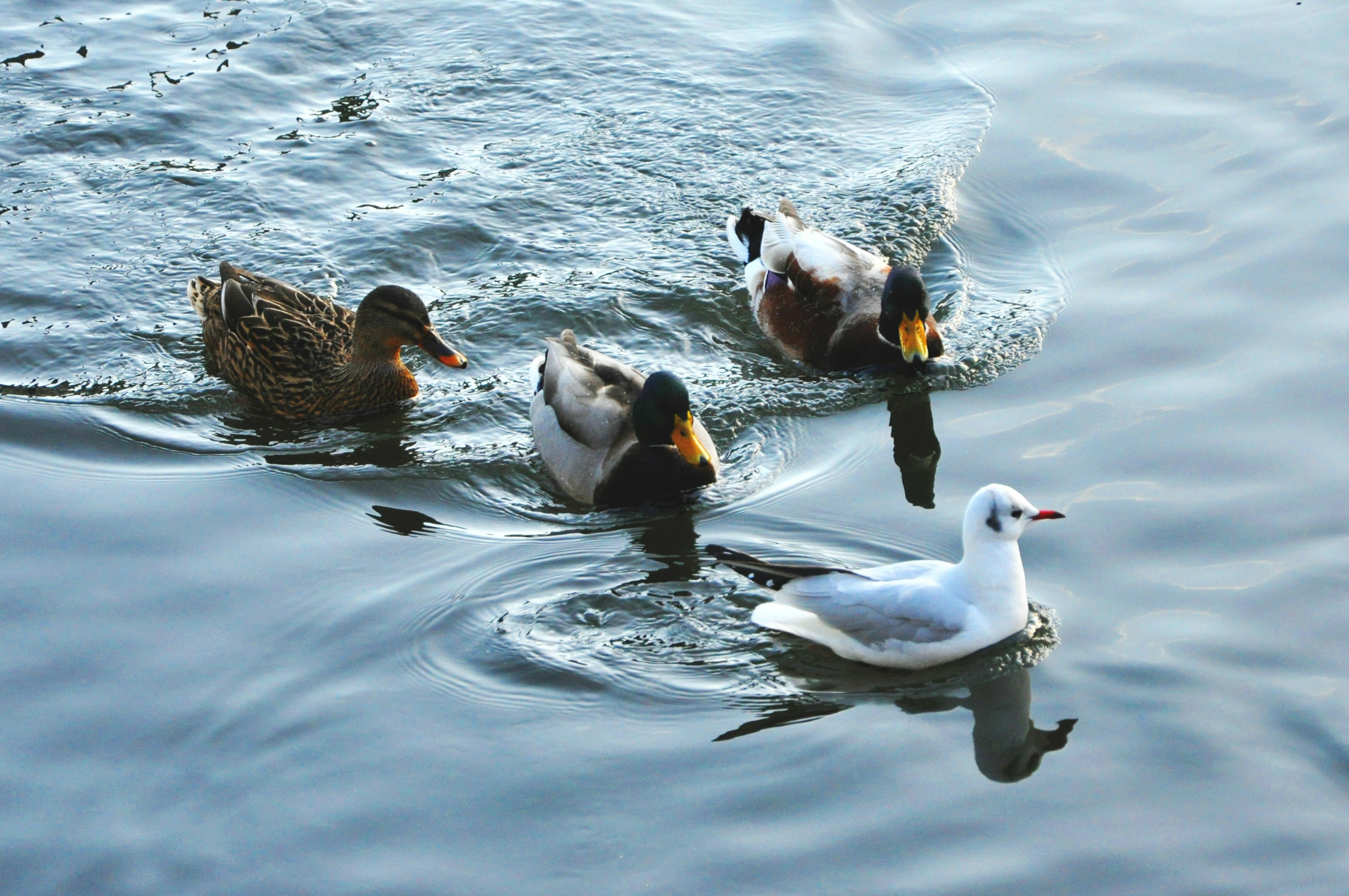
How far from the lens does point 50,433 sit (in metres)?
8.00

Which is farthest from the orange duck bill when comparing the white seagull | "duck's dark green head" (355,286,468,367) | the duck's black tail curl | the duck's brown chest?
the white seagull

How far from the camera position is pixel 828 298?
927 centimetres

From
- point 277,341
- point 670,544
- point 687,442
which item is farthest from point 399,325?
point 670,544

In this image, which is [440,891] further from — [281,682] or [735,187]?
[735,187]

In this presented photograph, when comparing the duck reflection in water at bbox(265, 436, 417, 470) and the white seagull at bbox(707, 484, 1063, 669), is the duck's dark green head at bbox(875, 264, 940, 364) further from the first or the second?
the duck reflection in water at bbox(265, 436, 417, 470)

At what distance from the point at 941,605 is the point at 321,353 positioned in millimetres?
4308

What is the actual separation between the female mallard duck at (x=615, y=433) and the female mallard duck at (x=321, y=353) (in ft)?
2.57

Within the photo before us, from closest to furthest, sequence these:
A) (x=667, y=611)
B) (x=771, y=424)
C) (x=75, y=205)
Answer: (x=667, y=611)
(x=771, y=424)
(x=75, y=205)

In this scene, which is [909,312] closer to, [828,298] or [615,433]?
[828,298]

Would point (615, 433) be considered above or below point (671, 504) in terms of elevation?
above

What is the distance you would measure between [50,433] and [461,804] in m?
4.04

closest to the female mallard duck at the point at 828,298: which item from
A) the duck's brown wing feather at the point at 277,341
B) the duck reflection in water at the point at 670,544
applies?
the duck reflection in water at the point at 670,544

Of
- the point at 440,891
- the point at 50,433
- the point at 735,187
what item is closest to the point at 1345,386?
the point at 735,187

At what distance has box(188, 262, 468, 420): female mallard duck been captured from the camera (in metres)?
8.41
